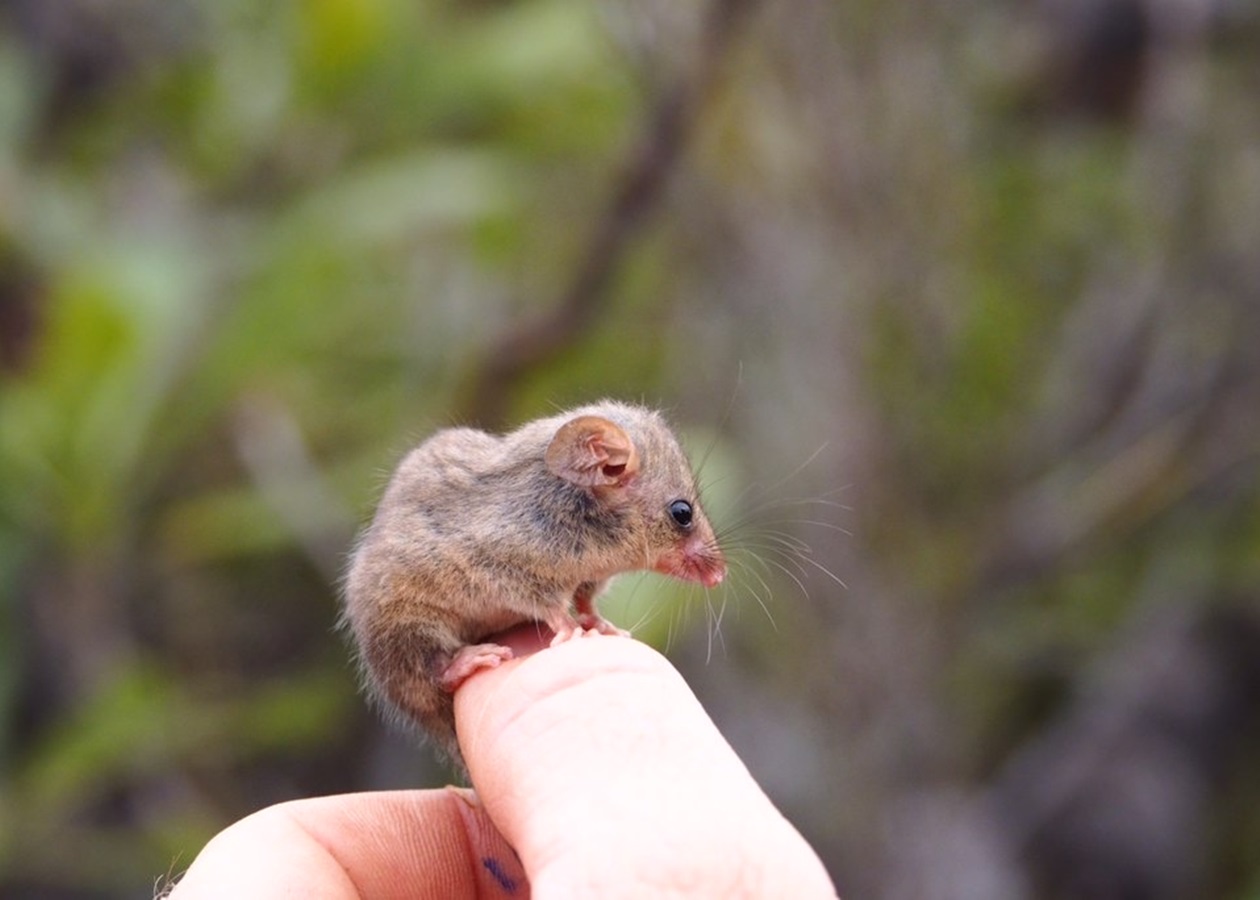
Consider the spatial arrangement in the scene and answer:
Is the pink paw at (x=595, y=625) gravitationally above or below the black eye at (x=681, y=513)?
below

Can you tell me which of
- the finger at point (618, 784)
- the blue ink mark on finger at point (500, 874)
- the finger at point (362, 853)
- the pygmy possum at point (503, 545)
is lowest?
the blue ink mark on finger at point (500, 874)

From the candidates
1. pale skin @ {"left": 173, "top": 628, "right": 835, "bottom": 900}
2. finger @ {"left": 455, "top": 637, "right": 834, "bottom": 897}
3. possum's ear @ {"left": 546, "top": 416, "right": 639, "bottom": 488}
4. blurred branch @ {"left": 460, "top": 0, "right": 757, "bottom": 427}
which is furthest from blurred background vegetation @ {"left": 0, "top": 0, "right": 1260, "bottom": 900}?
finger @ {"left": 455, "top": 637, "right": 834, "bottom": 897}

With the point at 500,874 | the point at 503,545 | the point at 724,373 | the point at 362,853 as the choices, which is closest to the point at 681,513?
the point at 503,545

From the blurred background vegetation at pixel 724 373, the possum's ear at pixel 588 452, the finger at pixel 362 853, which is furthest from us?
the blurred background vegetation at pixel 724 373

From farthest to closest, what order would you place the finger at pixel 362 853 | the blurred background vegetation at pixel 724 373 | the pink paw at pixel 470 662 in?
the blurred background vegetation at pixel 724 373
the pink paw at pixel 470 662
the finger at pixel 362 853

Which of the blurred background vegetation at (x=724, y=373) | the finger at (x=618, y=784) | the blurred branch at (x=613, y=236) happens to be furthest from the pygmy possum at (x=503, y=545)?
the blurred branch at (x=613, y=236)

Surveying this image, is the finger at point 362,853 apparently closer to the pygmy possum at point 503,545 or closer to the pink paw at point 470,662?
the pygmy possum at point 503,545

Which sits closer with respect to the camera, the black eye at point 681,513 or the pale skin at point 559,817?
the pale skin at point 559,817

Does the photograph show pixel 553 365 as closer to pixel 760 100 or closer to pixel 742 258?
pixel 742 258

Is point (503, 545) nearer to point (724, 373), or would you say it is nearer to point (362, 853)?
point (362, 853)
